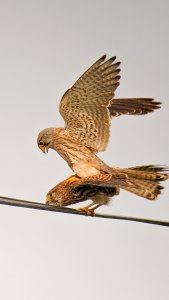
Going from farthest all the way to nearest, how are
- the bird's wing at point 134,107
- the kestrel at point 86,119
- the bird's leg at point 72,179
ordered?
the bird's wing at point 134,107 → the kestrel at point 86,119 → the bird's leg at point 72,179

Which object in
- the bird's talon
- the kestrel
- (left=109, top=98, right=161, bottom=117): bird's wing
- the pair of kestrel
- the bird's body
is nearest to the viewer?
the bird's talon

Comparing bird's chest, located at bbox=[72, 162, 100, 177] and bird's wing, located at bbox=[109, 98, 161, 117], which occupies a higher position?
bird's wing, located at bbox=[109, 98, 161, 117]

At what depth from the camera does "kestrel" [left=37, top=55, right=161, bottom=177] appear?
27.6 ft

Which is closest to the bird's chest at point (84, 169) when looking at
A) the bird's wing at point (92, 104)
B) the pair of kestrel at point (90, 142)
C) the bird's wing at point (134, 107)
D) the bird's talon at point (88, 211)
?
the pair of kestrel at point (90, 142)

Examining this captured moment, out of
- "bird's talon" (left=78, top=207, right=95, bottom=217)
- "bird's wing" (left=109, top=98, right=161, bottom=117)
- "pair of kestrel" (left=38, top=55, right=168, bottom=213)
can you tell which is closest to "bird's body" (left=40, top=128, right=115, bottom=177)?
"pair of kestrel" (left=38, top=55, right=168, bottom=213)

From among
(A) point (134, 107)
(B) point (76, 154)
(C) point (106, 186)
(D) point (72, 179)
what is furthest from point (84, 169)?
(A) point (134, 107)

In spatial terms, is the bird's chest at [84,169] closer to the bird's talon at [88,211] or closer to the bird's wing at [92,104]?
the bird's wing at [92,104]

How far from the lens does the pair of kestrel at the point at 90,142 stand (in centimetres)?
773

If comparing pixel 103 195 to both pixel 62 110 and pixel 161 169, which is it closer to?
pixel 161 169

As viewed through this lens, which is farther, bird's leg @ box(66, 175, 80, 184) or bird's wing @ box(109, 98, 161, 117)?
bird's wing @ box(109, 98, 161, 117)

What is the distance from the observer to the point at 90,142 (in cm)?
855

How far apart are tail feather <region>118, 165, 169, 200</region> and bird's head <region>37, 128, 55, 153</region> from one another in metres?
1.24

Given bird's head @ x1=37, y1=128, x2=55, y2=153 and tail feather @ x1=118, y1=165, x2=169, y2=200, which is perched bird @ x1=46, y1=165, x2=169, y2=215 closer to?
tail feather @ x1=118, y1=165, x2=169, y2=200

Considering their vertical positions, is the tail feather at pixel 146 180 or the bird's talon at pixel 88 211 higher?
the tail feather at pixel 146 180
